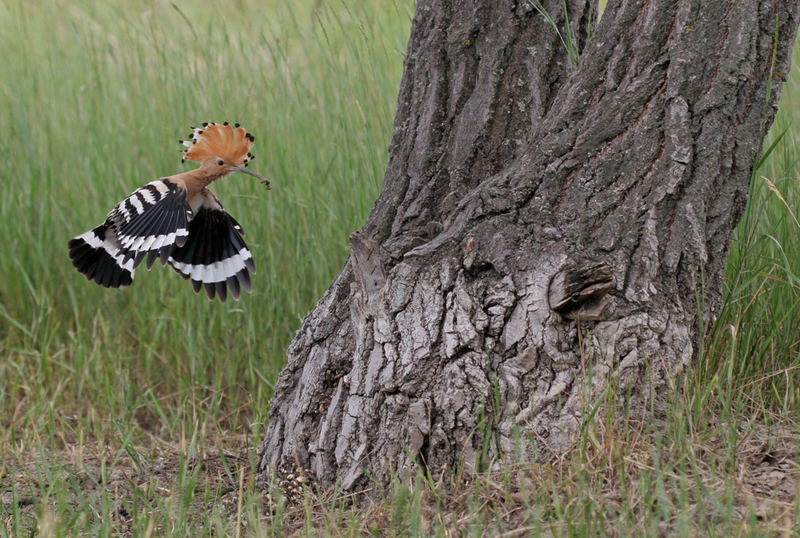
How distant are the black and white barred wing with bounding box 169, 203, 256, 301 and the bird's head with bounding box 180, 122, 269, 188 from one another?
121 mm

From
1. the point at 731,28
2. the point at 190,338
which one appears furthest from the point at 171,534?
the point at 731,28

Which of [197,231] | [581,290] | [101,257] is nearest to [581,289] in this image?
[581,290]

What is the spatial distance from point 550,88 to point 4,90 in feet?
9.77

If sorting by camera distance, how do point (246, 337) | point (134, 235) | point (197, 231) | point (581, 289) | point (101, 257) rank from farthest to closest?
point (246, 337) → point (197, 231) → point (101, 257) → point (134, 235) → point (581, 289)

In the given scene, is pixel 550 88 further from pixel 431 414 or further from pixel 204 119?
pixel 204 119

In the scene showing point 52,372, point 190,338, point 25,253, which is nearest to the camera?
point 190,338

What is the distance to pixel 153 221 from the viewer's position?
2.47m

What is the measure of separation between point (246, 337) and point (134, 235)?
91 cm

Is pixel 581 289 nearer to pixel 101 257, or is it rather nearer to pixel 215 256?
pixel 215 256

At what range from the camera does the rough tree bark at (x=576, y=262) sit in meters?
1.99

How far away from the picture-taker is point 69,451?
9.48 feet

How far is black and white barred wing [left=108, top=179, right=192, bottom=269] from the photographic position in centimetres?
242

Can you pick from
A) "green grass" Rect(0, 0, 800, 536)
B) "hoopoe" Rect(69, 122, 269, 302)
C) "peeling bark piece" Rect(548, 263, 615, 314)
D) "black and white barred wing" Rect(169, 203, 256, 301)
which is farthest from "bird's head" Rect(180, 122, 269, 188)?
"peeling bark piece" Rect(548, 263, 615, 314)

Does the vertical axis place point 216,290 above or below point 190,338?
above
